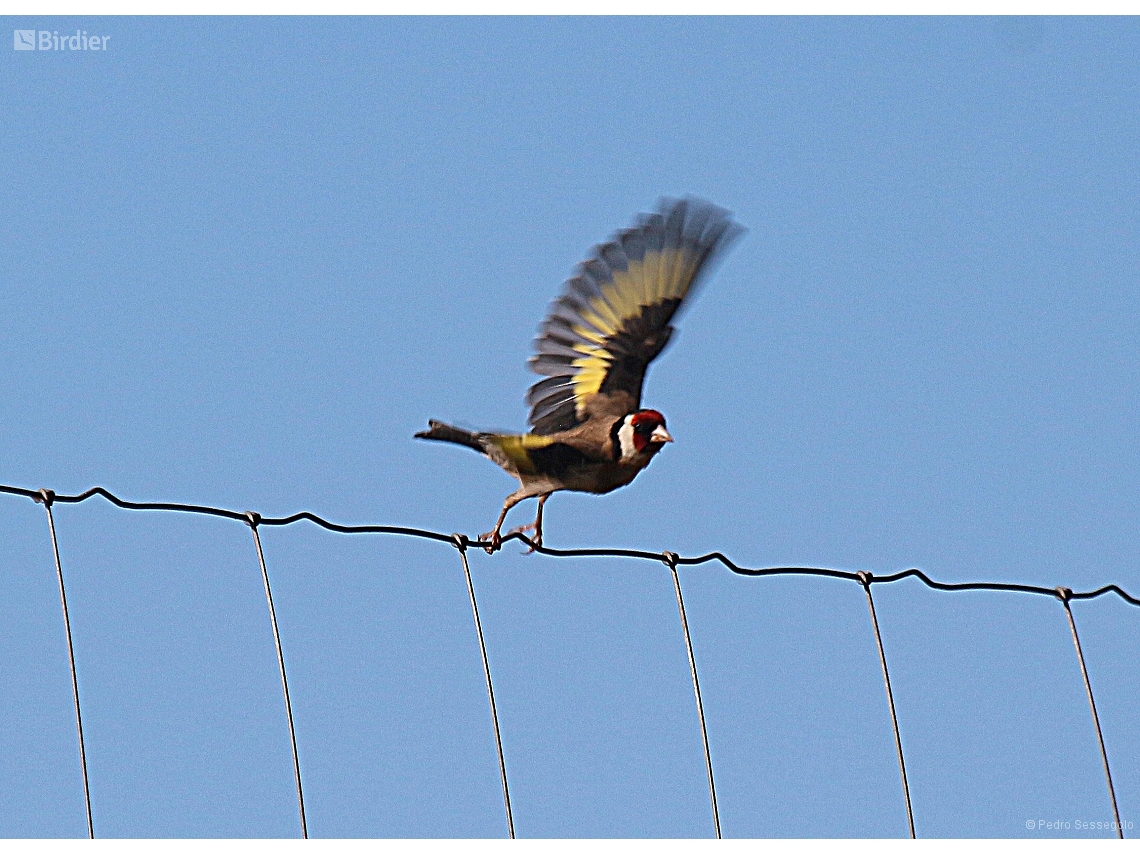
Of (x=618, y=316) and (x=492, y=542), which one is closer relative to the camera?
(x=492, y=542)

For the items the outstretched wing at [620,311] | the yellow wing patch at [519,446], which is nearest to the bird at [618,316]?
the outstretched wing at [620,311]

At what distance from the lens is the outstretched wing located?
19.7ft

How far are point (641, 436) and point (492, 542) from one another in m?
0.96

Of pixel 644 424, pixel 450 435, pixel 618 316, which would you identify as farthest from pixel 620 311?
pixel 450 435

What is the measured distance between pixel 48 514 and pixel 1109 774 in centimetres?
251

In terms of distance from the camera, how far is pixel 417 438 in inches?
176

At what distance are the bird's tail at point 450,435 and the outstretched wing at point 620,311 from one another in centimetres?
108

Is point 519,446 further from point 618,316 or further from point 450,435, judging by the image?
point 618,316

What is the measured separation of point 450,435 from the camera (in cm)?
467

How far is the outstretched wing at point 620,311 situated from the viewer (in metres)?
6.00

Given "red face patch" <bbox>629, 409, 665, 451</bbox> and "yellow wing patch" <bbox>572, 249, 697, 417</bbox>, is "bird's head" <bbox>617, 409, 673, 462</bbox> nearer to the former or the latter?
"red face patch" <bbox>629, 409, 665, 451</bbox>

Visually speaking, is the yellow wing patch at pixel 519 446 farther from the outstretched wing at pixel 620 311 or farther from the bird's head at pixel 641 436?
the outstretched wing at pixel 620 311

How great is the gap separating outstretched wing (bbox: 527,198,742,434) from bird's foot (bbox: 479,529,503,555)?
3.40ft
